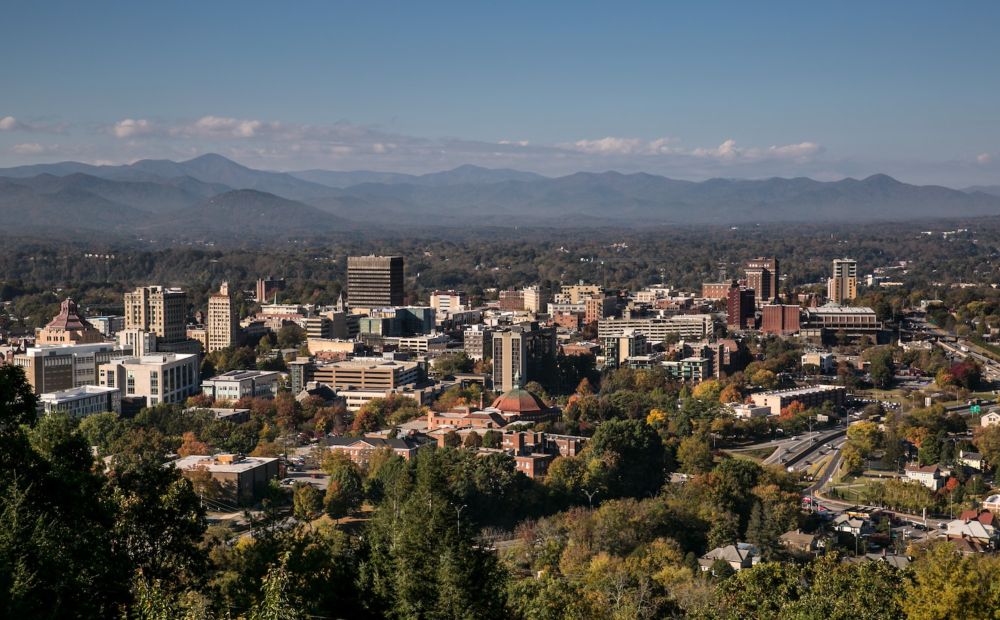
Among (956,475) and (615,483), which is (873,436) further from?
(615,483)

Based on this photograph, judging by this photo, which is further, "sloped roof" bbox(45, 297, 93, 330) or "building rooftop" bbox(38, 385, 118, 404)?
"sloped roof" bbox(45, 297, 93, 330)

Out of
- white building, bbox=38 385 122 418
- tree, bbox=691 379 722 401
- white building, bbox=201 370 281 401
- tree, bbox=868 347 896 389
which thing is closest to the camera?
white building, bbox=38 385 122 418

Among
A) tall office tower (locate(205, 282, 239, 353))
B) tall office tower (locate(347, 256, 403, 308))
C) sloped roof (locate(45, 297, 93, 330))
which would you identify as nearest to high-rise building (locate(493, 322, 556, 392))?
tall office tower (locate(205, 282, 239, 353))

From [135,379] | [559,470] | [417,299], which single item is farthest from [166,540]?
[417,299]

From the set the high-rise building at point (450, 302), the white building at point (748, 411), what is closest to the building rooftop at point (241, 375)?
the white building at point (748, 411)

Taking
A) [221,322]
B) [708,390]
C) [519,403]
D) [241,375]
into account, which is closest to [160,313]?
[221,322]

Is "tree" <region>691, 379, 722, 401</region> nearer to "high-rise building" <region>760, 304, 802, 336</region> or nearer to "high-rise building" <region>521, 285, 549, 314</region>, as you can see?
"high-rise building" <region>760, 304, 802, 336</region>
